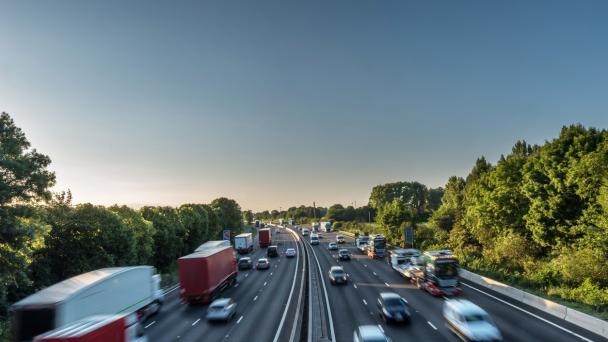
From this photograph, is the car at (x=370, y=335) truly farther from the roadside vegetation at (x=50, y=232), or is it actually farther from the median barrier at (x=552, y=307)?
the roadside vegetation at (x=50, y=232)

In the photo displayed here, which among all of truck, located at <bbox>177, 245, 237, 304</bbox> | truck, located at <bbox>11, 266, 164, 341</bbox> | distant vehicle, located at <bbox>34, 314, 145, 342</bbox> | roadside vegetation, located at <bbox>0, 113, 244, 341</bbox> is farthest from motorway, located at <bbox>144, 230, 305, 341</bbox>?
roadside vegetation, located at <bbox>0, 113, 244, 341</bbox>

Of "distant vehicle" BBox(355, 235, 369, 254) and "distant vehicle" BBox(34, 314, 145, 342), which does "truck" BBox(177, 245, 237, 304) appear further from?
"distant vehicle" BBox(355, 235, 369, 254)

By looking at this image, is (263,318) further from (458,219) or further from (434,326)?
(458,219)

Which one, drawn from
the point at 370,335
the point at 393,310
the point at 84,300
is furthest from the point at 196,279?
the point at 370,335

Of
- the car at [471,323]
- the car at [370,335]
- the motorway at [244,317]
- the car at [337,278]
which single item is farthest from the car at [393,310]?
the car at [337,278]

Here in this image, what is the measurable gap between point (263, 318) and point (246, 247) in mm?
45536

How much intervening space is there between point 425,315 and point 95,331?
20508mm

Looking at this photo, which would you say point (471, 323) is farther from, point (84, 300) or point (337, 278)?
point (84, 300)

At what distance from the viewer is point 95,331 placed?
1377 cm

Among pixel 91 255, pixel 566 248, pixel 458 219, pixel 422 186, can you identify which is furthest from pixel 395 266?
pixel 422 186

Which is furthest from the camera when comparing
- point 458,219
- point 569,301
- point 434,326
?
point 458,219

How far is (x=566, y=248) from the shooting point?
36750 mm

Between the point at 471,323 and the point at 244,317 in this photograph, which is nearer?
the point at 471,323

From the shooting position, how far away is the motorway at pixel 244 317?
22344mm
